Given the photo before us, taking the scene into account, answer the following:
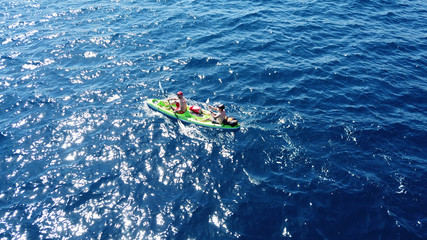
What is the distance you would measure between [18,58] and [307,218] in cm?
2681

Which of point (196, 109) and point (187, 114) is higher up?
point (196, 109)

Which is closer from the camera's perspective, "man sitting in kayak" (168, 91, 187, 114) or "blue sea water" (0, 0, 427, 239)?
"blue sea water" (0, 0, 427, 239)

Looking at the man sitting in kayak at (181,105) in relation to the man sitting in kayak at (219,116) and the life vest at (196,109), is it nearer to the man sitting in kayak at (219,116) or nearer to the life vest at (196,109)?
the life vest at (196,109)

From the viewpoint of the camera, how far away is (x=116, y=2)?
1277 inches

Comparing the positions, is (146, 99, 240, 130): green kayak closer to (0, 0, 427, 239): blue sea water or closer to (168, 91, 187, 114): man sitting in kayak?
(168, 91, 187, 114): man sitting in kayak

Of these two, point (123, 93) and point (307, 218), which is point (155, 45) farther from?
point (307, 218)

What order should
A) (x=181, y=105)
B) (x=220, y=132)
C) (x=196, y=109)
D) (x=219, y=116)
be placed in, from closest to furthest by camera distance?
(x=219, y=116) → (x=220, y=132) → (x=181, y=105) → (x=196, y=109)

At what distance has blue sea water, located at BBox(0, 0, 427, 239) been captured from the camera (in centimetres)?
1208

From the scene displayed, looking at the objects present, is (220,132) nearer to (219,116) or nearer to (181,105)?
(219,116)

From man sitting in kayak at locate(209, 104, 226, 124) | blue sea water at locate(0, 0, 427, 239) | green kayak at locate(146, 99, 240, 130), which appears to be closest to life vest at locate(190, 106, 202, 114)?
green kayak at locate(146, 99, 240, 130)

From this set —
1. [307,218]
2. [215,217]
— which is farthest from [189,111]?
Result: [307,218]

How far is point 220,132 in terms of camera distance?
1692cm

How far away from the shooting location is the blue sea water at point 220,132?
12.1 m

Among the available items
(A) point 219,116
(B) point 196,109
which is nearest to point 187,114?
(B) point 196,109
